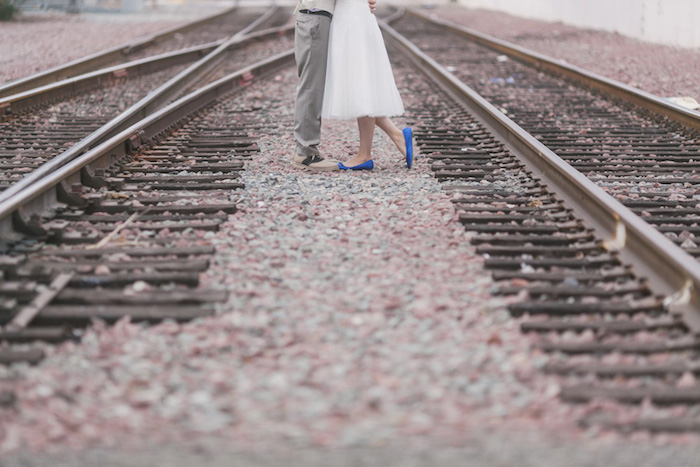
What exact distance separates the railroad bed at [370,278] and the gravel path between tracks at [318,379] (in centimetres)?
1

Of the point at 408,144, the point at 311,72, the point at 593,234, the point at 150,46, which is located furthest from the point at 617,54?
the point at 593,234

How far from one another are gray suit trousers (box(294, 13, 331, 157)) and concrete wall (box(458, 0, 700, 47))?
36.0ft

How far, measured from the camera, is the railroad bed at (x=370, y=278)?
8.19 ft

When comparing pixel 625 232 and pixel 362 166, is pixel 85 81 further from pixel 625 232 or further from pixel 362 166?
pixel 625 232

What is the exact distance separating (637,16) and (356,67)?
13501mm

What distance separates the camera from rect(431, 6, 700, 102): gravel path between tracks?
10.2m

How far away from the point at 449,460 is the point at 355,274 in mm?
1463

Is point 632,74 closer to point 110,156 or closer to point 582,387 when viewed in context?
point 110,156

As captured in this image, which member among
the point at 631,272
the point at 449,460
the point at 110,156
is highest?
the point at 110,156

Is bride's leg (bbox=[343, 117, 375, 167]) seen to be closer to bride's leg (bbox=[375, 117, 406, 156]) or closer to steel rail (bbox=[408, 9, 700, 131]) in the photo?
bride's leg (bbox=[375, 117, 406, 156])

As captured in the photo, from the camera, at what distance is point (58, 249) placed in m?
3.62

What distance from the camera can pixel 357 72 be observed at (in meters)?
5.34

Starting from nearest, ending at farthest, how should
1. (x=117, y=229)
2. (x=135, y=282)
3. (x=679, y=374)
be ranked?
(x=679, y=374)
(x=135, y=282)
(x=117, y=229)

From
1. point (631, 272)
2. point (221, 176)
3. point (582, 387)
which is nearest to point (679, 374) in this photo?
point (582, 387)
